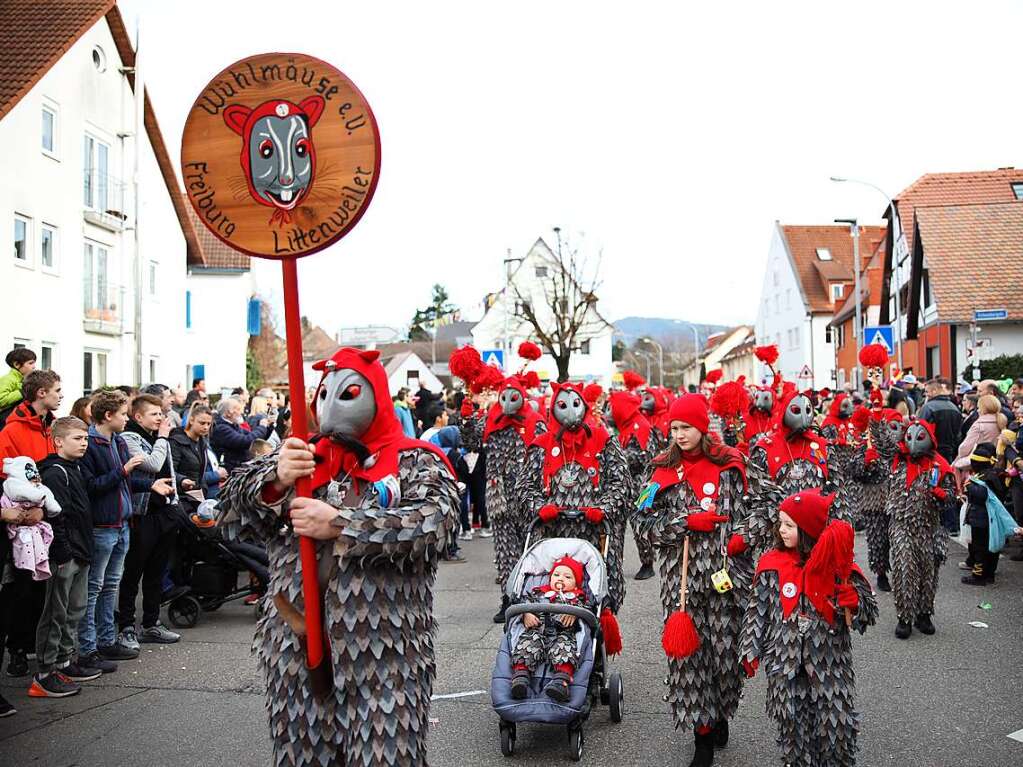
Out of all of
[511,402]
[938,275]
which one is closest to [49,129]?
[511,402]

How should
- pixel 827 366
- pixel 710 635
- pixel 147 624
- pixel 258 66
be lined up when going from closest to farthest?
pixel 258 66 → pixel 710 635 → pixel 147 624 → pixel 827 366

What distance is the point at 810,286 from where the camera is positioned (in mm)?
58031

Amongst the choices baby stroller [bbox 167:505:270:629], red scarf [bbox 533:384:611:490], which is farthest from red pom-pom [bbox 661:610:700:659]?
baby stroller [bbox 167:505:270:629]

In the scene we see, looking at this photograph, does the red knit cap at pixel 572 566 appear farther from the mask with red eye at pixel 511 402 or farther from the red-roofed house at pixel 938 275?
the red-roofed house at pixel 938 275

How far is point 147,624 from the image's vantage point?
8.45 meters

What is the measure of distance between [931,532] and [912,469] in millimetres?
584

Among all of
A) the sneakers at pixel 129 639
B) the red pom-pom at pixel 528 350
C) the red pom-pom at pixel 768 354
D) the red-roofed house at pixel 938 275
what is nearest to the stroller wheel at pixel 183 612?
the sneakers at pixel 129 639

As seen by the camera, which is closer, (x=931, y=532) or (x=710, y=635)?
(x=710, y=635)

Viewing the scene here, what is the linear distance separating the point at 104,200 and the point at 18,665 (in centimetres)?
2113

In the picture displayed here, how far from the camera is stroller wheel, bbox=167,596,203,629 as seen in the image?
896cm

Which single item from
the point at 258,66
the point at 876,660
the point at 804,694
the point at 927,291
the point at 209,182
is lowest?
the point at 876,660

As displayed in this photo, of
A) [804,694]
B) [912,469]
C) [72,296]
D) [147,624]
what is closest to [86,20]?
[72,296]

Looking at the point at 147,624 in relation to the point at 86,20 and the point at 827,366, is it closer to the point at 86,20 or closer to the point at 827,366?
the point at 86,20

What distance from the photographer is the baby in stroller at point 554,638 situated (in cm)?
571
